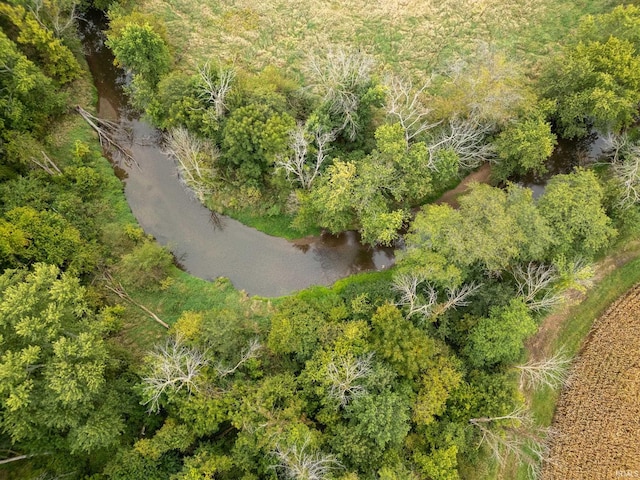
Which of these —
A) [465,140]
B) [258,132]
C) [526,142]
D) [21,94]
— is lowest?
[526,142]

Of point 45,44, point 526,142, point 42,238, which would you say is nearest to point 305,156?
point 526,142

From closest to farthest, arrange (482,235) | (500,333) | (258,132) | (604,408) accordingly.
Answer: (482,235), (500,333), (604,408), (258,132)

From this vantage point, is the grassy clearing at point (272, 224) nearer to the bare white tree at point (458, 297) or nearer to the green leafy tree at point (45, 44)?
the bare white tree at point (458, 297)

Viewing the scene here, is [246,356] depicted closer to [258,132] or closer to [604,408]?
[258,132]

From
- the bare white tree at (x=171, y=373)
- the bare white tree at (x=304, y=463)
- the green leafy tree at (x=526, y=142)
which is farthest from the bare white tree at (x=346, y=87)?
the bare white tree at (x=304, y=463)

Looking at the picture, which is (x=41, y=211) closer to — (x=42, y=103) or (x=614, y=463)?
(x=42, y=103)
